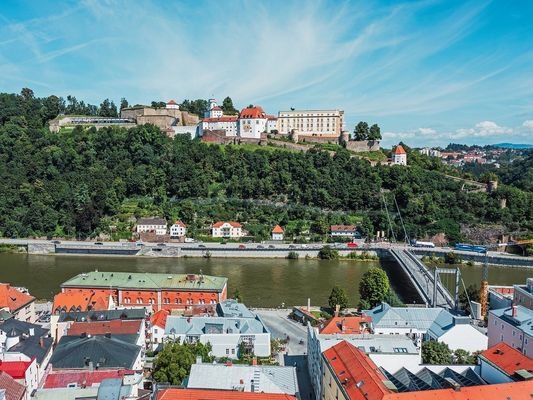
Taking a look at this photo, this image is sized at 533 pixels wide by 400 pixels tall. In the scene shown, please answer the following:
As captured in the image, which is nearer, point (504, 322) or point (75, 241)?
point (504, 322)

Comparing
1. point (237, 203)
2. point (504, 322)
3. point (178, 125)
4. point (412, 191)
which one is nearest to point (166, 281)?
point (504, 322)

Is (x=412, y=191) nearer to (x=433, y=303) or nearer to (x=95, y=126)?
(x=433, y=303)

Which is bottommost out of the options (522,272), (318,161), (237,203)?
(522,272)

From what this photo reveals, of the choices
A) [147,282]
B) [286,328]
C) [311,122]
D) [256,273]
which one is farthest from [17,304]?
[311,122]

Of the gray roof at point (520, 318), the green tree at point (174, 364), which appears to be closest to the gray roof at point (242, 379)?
the green tree at point (174, 364)

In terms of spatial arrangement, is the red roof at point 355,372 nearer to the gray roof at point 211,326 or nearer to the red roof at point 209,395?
the red roof at point 209,395

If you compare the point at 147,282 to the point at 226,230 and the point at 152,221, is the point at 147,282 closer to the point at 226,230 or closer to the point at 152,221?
the point at 226,230
